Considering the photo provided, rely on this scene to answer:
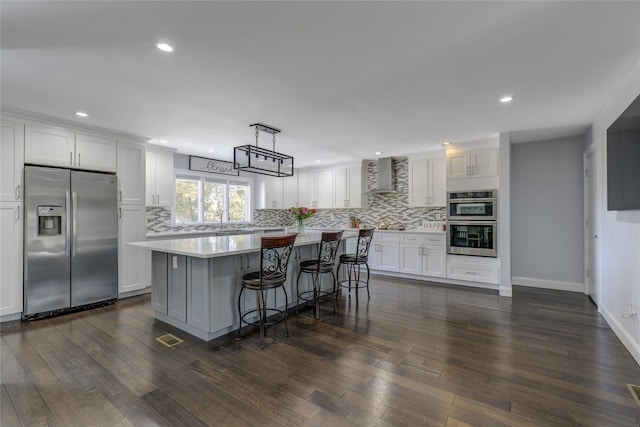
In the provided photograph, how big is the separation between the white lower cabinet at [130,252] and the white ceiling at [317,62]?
131cm

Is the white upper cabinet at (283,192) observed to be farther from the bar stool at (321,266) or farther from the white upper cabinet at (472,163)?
the white upper cabinet at (472,163)

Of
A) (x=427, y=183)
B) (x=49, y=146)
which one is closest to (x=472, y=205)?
(x=427, y=183)

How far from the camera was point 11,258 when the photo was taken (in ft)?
11.1

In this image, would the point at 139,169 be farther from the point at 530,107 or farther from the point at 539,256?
the point at 539,256

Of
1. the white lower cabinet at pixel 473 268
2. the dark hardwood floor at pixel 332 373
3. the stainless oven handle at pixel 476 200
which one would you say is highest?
the stainless oven handle at pixel 476 200

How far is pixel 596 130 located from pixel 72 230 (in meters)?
6.91

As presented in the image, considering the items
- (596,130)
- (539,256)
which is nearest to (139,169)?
(596,130)

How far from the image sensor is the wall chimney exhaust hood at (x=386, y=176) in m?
6.15

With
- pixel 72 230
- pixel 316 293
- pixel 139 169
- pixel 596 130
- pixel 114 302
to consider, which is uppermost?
pixel 596 130

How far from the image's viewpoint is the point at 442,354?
102 inches

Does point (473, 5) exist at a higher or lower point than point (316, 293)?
higher

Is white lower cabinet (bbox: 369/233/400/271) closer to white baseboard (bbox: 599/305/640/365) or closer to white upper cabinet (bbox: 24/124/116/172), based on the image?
white baseboard (bbox: 599/305/640/365)

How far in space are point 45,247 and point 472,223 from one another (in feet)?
19.9

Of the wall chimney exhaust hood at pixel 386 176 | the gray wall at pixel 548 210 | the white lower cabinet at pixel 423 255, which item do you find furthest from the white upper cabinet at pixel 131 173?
the gray wall at pixel 548 210
